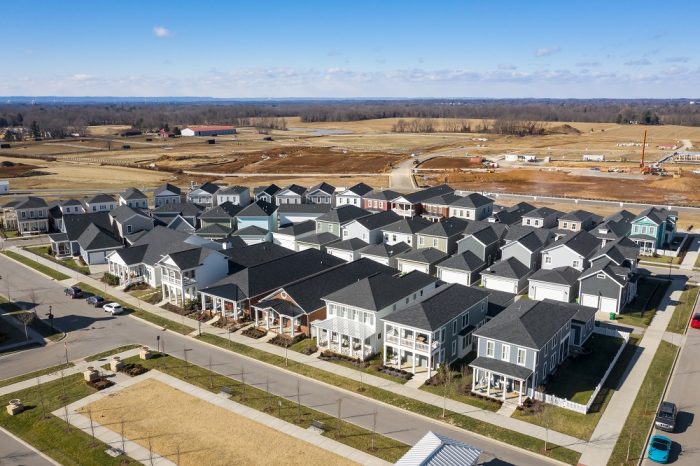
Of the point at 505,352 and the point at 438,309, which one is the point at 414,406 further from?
the point at 438,309

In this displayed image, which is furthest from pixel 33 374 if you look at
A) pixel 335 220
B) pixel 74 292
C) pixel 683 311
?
pixel 683 311

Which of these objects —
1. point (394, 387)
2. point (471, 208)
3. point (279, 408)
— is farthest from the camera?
point (471, 208)

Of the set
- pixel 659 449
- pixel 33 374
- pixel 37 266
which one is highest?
pixel 659 449

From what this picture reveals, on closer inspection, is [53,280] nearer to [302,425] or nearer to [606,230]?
[302,425]

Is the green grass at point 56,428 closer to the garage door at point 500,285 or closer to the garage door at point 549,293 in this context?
the garage door at point 500,285

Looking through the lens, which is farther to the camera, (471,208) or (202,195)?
(202,195)

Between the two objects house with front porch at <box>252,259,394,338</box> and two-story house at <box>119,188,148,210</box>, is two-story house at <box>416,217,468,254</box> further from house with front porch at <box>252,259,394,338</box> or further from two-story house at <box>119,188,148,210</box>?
two-story house at <box>119,188,148,210</box>
